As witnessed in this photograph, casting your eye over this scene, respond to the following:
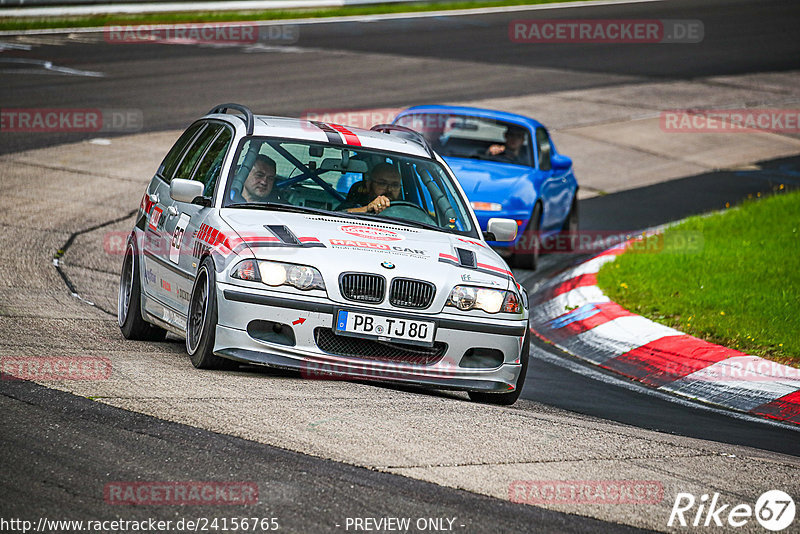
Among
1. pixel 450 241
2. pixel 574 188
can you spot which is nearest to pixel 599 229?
pixel 574 188

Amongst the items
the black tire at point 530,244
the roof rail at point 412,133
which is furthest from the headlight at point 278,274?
the black tire at point 530,244

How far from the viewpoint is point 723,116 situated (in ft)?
77.5

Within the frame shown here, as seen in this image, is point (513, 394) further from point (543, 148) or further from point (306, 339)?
point (543, 148)

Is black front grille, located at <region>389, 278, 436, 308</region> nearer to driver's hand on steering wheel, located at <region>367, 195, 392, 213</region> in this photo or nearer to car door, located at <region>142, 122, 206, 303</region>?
driver's hand on steering wheel, located at <region>367, 195, 392, 213</region>

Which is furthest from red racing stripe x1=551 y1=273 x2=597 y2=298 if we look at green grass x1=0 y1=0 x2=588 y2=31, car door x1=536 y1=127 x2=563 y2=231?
green grass x1=0 y1=0 x2=588 y2=31

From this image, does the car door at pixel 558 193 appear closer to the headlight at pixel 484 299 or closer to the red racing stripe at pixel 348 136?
the red racing stripe at pixel 348 136

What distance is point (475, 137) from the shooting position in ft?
45.0

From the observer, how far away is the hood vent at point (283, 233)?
6.95 metres

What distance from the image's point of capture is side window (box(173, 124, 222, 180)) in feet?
27.6

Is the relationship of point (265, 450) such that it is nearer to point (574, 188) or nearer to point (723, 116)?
point (574, 188)

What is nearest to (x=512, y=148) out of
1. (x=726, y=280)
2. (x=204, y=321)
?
(x=726, y=280)

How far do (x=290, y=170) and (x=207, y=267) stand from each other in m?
1.15

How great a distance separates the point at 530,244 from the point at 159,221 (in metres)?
5.46

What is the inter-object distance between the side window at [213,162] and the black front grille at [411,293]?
1607 millimetres
